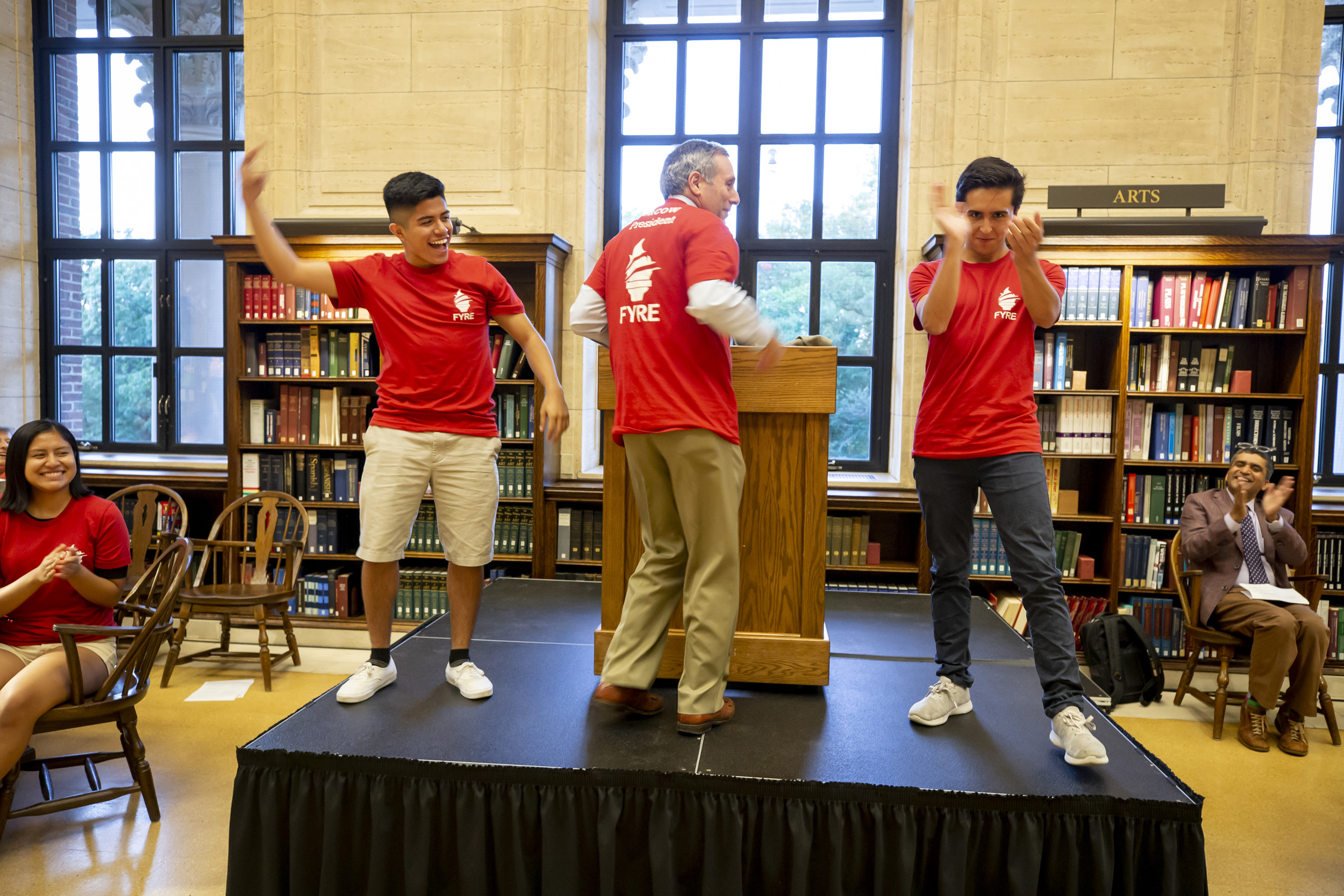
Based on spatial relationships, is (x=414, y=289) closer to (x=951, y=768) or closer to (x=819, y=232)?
(x=951, y=768)

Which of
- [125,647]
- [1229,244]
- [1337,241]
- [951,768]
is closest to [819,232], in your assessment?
[1229,244]

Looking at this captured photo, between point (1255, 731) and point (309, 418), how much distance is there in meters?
4.74

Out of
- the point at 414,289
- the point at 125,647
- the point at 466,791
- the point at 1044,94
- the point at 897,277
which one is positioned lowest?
the point at 125,647

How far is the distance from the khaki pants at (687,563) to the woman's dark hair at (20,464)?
6.14 ft

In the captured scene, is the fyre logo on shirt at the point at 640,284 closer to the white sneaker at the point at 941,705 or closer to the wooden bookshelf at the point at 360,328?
the white sneaker at the point at 941,705

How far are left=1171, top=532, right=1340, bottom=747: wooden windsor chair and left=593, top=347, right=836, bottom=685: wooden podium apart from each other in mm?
2243

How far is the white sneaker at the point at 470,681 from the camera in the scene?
254 cm

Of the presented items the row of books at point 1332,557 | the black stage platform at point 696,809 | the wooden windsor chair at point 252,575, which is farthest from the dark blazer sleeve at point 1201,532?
the wooden windsor chair at point 252,575

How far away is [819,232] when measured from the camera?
201 inches

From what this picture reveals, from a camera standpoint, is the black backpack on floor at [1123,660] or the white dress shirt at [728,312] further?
the black backpack on floor at [1123,660]

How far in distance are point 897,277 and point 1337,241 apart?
2.01 m

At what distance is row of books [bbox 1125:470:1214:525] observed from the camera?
14.3 feet

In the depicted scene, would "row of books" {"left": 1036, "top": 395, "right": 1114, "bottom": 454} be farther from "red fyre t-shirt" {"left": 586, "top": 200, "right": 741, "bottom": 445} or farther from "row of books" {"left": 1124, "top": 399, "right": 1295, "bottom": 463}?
"red fyre t-shirt" {"left": 586, "top": 200, "right": 741, "bottom": 445}

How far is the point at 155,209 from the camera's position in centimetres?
550
